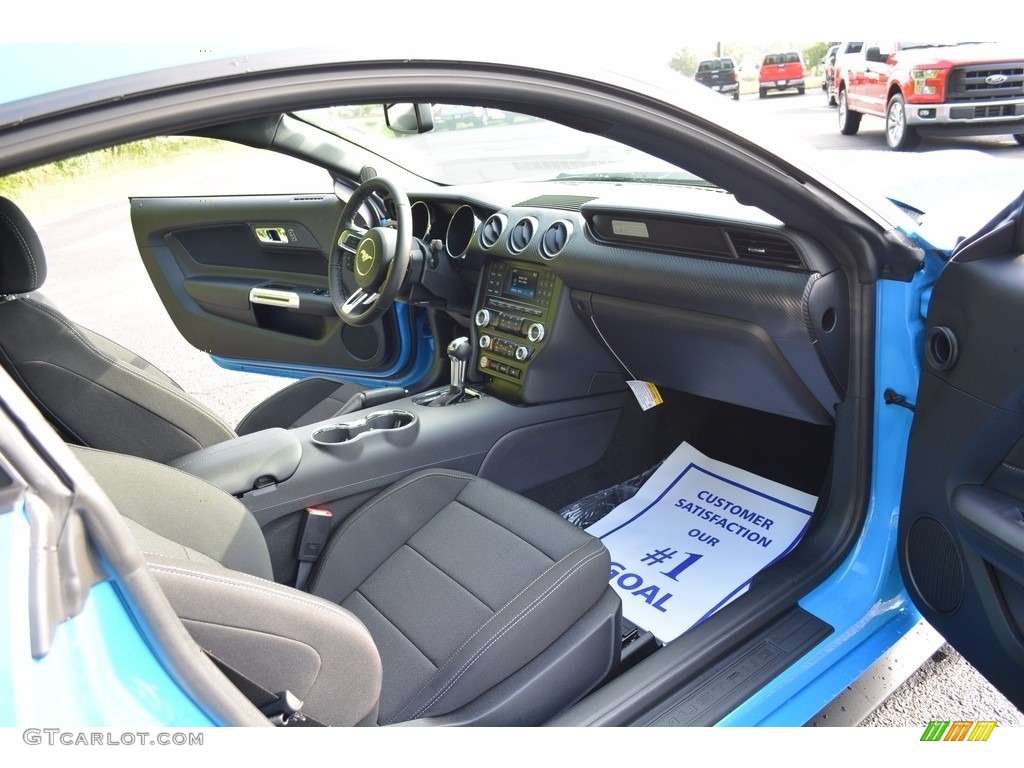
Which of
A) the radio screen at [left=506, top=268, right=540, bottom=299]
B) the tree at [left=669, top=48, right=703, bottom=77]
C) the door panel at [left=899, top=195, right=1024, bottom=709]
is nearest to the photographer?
the door panel at [left=899, top=195, right=1024, bottom=709]

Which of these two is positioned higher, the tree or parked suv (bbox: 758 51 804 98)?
the tree

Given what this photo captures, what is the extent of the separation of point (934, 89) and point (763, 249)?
3.74 meters

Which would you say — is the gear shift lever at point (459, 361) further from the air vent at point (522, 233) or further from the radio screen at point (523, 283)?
the air vent at point (522, 233)

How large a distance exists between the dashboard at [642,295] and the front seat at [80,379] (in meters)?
1.00

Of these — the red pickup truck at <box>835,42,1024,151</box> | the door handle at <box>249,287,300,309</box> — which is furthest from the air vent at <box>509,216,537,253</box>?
the red pickup truck at <box>835,42,1024,151</box>

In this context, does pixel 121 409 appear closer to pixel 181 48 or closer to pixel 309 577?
pixel 309 577

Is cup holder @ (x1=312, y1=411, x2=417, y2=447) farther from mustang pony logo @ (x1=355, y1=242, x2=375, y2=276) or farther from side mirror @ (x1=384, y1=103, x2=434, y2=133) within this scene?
side mirror @ (x1=384, y1=103, x2=434, y2=133)

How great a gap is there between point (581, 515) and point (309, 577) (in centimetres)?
100

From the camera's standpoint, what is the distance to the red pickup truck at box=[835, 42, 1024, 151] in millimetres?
3645

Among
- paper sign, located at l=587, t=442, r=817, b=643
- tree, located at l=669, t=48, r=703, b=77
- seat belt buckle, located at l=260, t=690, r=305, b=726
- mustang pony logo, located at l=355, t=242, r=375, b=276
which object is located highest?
tree, located at l=669, t=48, r=703, b=77

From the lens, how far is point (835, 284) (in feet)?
5.54

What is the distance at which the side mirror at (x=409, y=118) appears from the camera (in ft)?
8.79

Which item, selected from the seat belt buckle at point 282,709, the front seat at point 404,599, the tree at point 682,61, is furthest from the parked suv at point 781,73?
the seat belt buckle at point 282,709

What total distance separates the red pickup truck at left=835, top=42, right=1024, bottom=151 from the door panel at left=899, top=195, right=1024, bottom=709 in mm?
2573
